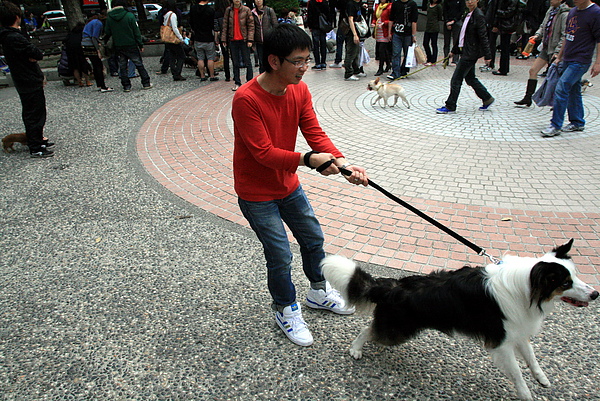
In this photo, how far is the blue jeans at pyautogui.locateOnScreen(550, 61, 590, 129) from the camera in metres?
6.05

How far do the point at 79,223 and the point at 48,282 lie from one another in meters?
1.17

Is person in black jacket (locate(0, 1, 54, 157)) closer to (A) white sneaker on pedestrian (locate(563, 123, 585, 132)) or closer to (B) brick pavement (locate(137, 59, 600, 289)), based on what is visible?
(B) brick pavement (locate(137, 59, 600, 289))

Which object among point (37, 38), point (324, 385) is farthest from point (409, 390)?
point (37, 38)

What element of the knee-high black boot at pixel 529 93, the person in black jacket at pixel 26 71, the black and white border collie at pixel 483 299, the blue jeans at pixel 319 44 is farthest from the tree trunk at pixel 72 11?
the black and white border collie at pixel 483 299

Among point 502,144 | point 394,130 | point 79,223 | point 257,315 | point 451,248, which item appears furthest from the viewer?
point 394,130

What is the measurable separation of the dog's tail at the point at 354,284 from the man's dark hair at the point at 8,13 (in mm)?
6488

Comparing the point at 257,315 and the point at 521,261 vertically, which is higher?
the point at 521,261

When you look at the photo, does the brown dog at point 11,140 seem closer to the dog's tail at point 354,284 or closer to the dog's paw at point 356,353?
the dog's tail at point 354,284

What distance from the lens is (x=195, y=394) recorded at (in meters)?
2.49

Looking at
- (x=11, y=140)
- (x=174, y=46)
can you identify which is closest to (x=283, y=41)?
(x=11, y=140)

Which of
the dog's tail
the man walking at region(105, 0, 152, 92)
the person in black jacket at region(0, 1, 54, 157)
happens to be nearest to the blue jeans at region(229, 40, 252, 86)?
the man walking at region(105, 0, 152, 92)

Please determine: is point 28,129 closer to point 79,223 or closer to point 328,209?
point 79,223

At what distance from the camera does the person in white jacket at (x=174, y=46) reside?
10852 mm

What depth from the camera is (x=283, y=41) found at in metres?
2.18
